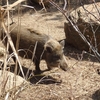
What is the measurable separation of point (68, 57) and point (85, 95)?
1591 millimetres

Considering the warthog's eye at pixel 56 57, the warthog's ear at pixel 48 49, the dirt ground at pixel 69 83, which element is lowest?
the dirt ground at pixel 69 83

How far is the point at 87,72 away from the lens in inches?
199

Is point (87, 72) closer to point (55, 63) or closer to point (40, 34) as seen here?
point (55, 63)

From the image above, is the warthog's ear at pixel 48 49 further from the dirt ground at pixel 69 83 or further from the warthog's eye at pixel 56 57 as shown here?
the dirt ground at pixel 69 83

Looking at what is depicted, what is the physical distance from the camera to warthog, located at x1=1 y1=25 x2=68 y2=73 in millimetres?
4855

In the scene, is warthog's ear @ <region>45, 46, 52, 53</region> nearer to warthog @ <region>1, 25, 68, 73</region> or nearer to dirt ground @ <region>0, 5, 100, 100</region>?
warthog @ <region>1, 25, 68, 73</region>

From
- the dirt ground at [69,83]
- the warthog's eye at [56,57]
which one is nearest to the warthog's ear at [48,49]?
the warthog's eye at [56,57]

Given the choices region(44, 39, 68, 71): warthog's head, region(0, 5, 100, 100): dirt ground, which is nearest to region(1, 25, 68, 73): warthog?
region(44, 39, 68, 71): warthog's head

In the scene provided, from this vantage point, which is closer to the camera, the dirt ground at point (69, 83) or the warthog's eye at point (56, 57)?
the dirt ground at point (69, 83)

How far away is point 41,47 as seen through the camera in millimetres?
4988

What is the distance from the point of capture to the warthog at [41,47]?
15.9ft

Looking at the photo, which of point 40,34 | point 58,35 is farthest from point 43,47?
point 58,35

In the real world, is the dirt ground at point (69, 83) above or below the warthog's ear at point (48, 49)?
below

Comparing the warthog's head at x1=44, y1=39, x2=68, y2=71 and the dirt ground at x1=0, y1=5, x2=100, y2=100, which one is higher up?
the warthog's head at x1=44, y1=39, x2=68, y2=71
